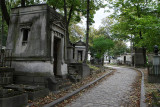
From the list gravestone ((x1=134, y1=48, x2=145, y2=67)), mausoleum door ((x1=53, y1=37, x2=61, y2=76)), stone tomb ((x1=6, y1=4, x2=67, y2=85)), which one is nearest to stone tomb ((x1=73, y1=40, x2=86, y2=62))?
gravestone ((x1=134, y1=48, x2=145, y2=67))

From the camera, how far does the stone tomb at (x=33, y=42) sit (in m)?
7.89

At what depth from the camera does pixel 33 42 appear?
816cm

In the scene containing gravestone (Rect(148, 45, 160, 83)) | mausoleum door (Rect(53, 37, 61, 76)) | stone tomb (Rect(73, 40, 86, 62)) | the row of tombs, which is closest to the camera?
the row of tombs

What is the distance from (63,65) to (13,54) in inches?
128

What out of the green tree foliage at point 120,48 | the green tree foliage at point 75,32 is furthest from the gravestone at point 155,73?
the green tree foliage at point 120,48

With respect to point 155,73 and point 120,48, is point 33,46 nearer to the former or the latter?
point 155,73

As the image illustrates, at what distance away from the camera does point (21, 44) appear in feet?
27.7

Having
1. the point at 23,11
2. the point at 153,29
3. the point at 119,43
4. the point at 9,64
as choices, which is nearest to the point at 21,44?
the point at 9,64

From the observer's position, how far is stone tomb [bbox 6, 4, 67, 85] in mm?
7891

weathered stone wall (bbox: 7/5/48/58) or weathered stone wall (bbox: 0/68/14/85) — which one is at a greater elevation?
weathered stone wall (bbox: 7/5/48/58)

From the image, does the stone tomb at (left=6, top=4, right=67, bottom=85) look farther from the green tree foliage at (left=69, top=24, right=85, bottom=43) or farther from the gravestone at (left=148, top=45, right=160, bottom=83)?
the green tree foliage at (left=69, top=24, right=85, bottom=43)

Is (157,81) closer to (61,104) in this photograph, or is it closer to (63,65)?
(63,65)

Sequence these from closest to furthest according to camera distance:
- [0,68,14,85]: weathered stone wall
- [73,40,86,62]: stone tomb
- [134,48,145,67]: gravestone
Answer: [0,68,14,85]: weathered stone wall < [73,40,86,62]: stone tomb < [134,48,145,67]: gravestone

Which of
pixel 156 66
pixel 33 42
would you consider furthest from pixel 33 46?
pixel 156 66
